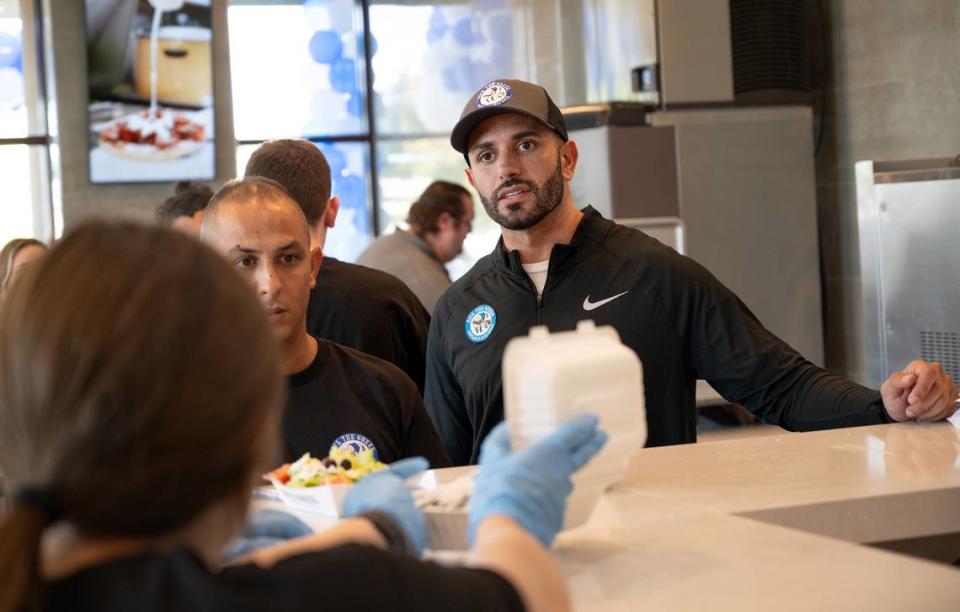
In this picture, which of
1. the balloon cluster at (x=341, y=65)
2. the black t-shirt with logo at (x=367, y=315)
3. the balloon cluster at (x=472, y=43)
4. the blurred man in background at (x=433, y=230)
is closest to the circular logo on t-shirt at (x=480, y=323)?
the black t-shirt with logo at (x=367, y=315)

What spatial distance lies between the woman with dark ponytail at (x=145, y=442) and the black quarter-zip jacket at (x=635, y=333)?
5.76 ft

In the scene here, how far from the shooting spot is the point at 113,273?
34.4 inches

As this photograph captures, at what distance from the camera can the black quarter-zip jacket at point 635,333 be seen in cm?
262

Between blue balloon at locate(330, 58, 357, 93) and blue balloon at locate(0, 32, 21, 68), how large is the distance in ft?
5.79

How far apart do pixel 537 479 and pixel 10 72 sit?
6452mm

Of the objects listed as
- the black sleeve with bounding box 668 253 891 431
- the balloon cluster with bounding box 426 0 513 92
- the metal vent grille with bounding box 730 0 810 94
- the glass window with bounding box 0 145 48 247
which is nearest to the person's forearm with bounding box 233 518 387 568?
the black sleeve with bounding box 668 253 891 431

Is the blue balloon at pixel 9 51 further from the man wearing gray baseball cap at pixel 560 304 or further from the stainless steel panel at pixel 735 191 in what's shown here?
the man wearing gray baseball cap at pixel 560 304

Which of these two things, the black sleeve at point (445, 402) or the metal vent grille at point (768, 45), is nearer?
the black sleeve at point (445, 402)

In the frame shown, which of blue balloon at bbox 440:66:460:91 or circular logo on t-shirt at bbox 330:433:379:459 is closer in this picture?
circular logo on t-shirt at bbox 330:433:379:459

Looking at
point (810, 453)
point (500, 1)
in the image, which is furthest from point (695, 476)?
point (500, 1)

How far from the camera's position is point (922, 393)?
6.94ft

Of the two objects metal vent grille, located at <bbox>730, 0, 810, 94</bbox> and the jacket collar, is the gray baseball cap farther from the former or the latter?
metal vent grille, located at <bbox>730, 0, 810, 94</bbox>

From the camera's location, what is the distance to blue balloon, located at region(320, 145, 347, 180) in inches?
290

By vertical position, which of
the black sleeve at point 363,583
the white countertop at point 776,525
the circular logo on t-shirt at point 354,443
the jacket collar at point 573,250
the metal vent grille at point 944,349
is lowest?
the metal vent grille at point 944,349
